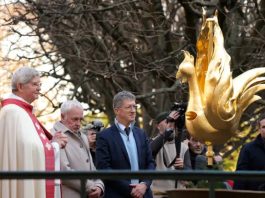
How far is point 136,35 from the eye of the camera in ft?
56.3

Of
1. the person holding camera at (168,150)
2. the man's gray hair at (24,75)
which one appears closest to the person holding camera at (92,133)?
the person holding camera at (168,150)

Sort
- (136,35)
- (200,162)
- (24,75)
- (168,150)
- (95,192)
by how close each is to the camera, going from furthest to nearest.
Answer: (136,35), (168,150), (200,162), (95,192), (24,75)

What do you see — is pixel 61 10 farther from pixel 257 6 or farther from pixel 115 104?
pixel 115 104

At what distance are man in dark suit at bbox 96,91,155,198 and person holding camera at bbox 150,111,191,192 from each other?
886mm

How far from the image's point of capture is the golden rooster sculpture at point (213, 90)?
8.34 metres

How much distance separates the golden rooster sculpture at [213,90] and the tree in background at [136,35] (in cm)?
621

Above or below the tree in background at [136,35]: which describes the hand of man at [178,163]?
below

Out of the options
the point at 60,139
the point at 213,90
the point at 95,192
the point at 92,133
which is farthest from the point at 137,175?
the point at 92,133

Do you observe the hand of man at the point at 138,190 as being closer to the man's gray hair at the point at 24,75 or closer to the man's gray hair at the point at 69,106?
the man's gray hair at the point at 69,106

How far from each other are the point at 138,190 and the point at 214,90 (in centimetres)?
143

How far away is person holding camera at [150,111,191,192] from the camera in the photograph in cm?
1074

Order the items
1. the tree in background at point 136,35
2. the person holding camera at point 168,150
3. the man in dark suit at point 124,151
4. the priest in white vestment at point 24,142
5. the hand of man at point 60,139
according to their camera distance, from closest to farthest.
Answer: the priest in white vestment at point 24,142
the hand of man at point 60,139
the man in dark suit at point 124,151
the person holding camera at point 168,150
the tree in background at point 136,35

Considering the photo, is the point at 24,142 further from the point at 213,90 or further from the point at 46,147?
the point at 213,90

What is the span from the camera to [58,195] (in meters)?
8.93
